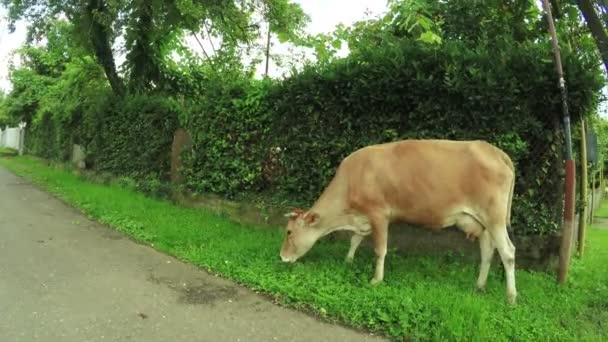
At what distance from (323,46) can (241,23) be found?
6.80m

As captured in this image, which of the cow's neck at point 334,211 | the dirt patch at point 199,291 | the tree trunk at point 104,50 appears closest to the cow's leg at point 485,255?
the cow's neck at point 334,211

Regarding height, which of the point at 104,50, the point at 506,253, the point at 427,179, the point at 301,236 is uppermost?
the point at 104,50

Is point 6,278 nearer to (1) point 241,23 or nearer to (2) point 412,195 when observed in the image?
(2) point 412,195

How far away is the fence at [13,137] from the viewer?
90.1 ft

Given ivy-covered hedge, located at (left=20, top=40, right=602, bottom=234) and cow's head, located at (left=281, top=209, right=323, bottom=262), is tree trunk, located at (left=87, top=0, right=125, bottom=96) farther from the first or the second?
cow's head, located at (left=281, top=209, right=323, bottom=262)

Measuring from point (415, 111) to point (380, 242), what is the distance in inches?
80.2

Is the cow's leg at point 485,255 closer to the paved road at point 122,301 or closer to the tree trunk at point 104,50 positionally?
the paved road at point 122,301

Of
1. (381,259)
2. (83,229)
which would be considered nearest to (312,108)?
(381,259)

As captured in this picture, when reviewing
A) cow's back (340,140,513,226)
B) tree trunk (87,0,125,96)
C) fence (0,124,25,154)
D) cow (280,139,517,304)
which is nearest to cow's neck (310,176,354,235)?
cow (280,139,517,304)

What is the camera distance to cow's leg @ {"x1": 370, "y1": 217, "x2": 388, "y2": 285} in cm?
548

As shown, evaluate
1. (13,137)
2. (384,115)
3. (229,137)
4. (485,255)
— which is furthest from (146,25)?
(13,137)

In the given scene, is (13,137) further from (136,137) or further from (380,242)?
(380,242)

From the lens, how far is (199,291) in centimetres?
521

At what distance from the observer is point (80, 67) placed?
17328 millimetres
